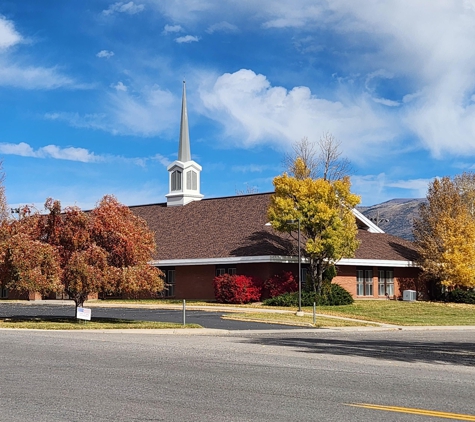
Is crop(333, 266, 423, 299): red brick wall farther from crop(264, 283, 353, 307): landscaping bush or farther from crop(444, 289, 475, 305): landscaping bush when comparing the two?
crop(264, 283, 353, 307): landscaping bush

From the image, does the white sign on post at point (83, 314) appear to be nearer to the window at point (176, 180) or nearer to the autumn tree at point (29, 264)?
the autumn tree at point (29, 264)

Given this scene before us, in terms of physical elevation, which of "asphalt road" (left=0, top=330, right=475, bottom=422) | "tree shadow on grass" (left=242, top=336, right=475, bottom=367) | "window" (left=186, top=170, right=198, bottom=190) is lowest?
"tree shadow on grass" (left=242, top=336, right=475, bottom=367)

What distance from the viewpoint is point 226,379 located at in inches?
487

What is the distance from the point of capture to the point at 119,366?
14.3 m

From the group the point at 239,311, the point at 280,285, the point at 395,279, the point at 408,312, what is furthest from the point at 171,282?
the point at 408,312

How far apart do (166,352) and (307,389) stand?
7.19 metres

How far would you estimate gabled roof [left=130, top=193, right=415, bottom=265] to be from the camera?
144ft

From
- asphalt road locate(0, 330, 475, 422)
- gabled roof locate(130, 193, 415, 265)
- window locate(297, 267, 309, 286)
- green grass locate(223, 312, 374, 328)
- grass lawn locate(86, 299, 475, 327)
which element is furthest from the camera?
window locate(297, 267, 309, 286)

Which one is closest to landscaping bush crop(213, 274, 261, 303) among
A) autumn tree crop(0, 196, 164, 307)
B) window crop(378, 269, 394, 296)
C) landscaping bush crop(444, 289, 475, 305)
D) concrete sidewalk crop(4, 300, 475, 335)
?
concrete sidewalk crop(4, 300, 475, 335)

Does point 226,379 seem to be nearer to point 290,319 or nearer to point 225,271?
point 290,319

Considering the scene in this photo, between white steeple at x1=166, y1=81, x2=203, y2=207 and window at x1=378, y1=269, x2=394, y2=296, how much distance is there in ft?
50.7

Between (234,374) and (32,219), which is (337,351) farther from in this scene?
(32,219)

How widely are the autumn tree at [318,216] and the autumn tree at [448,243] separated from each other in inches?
345

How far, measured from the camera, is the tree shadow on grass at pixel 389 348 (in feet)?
56.5
